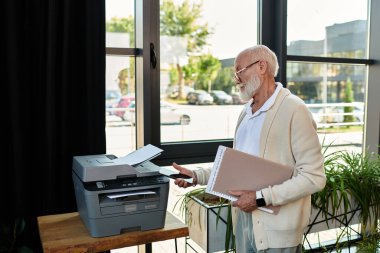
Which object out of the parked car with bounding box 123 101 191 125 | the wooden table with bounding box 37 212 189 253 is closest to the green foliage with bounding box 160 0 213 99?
the parked car with bounding box 123 101 191 125

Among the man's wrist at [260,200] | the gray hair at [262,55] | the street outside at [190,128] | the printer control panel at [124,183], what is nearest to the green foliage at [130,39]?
the street outside at [190,128]

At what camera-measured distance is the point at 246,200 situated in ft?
5.38

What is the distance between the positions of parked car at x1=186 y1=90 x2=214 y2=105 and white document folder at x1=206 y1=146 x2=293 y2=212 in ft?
4.07

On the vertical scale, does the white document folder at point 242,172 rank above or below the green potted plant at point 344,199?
above

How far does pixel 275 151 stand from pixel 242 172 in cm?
17

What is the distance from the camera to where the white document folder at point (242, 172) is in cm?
161

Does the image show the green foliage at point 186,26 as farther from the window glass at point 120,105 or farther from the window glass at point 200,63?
the window glass at point 120,105

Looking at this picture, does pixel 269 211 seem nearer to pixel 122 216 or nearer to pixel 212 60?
pixel 122 216

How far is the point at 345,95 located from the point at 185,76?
1.48 meters

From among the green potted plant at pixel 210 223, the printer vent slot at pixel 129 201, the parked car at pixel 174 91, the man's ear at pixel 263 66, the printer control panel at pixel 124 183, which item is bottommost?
the green potted plant at pixel 210 223

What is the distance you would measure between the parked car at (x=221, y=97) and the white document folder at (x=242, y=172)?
1.33 m

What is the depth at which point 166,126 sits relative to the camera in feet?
9.00

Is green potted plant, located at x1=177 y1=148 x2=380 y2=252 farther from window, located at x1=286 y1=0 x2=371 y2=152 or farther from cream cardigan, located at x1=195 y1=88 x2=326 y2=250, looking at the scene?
cream cardigan, located at x1=195 y1=88 x2=326 y2=250

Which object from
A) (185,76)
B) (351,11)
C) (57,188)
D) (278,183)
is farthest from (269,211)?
(351,11)
